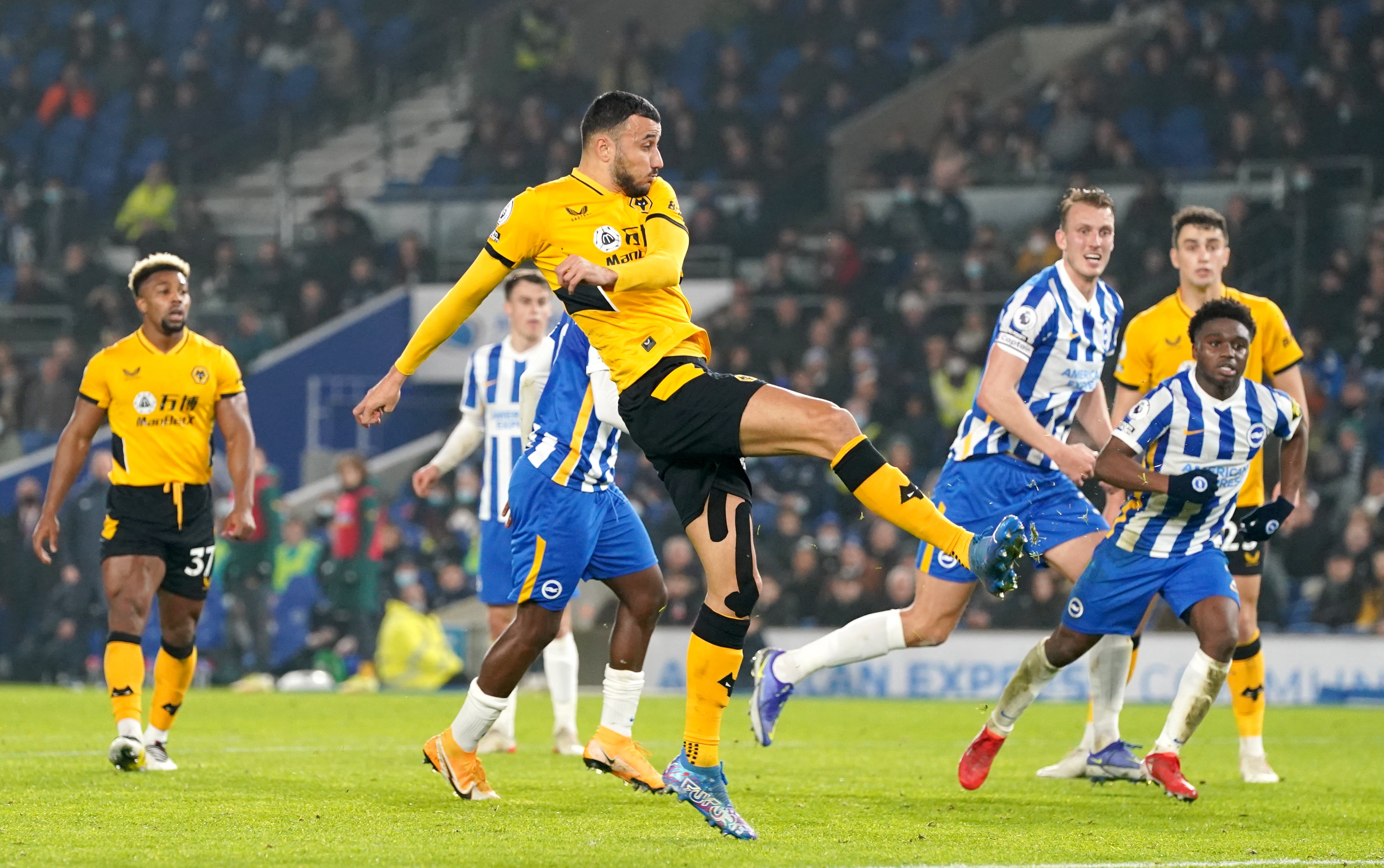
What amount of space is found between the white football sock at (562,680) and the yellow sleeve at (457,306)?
3.72 meters

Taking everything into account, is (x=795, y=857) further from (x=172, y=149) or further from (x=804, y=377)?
(x=172, y=149)

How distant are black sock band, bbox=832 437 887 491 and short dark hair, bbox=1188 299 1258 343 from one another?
238 cm

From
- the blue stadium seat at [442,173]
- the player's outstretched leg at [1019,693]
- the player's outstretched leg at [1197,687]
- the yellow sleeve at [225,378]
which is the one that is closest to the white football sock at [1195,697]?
the player's outstretched leg at [1197,687]

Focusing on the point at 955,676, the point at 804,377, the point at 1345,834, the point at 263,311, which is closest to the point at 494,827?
the point at 1345,834

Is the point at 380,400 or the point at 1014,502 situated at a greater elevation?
the point at 380,400

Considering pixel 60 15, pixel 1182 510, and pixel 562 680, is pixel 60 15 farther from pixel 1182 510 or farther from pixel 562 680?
pixel 1182 510

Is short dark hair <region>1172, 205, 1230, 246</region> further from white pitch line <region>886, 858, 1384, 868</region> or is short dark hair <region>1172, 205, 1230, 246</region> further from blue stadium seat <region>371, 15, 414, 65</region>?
blue stadium seat <region>371, 15, 414, 65</region>

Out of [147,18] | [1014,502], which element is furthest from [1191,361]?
[147,18]

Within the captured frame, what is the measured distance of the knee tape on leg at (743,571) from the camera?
5766mm

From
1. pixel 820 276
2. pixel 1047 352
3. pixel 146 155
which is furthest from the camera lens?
pixel 146 155

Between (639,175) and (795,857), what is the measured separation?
2.31 meters

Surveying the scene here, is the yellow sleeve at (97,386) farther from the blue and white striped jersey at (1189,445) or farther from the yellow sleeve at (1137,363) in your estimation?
the yellow sleeve at (1137,363)

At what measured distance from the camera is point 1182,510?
732 centimetres

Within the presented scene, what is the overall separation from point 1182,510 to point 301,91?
835 inches
